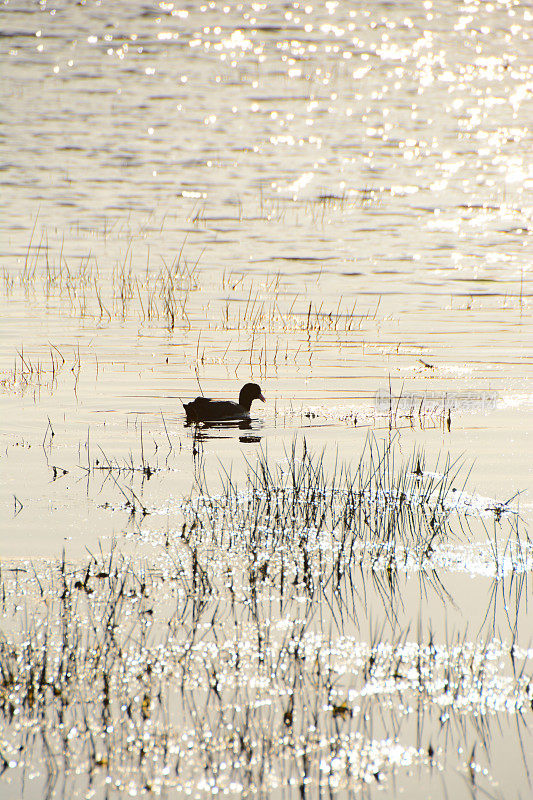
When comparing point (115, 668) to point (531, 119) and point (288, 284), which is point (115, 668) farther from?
point (531, 119)

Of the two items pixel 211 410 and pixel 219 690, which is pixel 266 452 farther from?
pixel 219 690

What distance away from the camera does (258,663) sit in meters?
5.71

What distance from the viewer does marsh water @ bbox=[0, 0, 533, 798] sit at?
16.6 ft

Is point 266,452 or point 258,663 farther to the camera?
point 266,452

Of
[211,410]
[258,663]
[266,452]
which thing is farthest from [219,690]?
[211,410]

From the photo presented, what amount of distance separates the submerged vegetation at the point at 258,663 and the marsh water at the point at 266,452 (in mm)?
18

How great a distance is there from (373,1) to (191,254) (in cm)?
4599

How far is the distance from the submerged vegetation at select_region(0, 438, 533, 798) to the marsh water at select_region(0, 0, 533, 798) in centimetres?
2

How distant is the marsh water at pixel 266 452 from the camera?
16.6ft

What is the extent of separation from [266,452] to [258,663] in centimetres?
485

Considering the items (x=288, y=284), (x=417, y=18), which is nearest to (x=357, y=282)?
(x=288, y=284)

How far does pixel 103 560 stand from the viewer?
6828mm

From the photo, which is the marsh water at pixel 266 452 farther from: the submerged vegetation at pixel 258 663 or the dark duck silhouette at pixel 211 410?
the dark duck silhouette at pixel 211 410

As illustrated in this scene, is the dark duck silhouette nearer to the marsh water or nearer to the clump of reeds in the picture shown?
the marsh water
